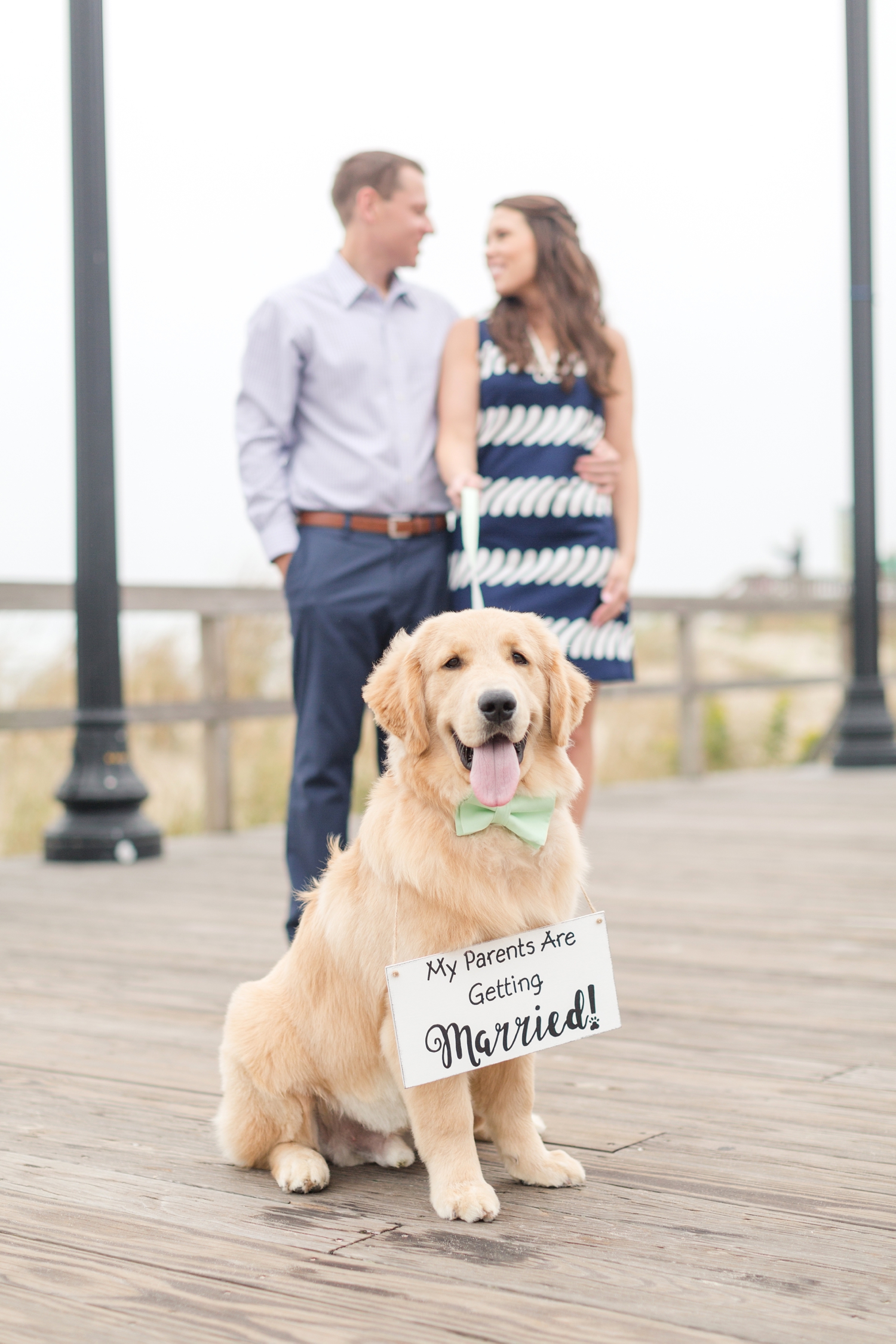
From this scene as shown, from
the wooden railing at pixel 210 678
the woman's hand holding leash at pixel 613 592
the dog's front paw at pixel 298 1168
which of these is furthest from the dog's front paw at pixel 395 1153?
the wooden railing at pixel 210 678

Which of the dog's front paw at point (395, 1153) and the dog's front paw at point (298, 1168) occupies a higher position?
the dog's front paw at point (298, 1168)

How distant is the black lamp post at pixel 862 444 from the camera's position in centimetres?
810

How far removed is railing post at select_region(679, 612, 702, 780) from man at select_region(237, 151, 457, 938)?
537 centimetres

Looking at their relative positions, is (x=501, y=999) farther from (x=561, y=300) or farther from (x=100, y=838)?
(x=100, y=838)

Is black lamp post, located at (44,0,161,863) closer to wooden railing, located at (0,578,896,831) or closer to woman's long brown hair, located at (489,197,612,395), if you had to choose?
wooden railing, located at (0,578,896,831)

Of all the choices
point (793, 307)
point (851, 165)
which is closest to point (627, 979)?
point (851, 165)

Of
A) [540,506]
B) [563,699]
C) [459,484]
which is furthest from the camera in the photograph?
[540,506]

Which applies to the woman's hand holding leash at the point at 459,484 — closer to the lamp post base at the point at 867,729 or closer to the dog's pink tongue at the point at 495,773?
the dog's pink tongue at the point at 495,773

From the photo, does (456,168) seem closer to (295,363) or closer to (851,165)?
(851,165)

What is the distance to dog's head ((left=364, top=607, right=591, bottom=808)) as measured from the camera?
182 centimetres

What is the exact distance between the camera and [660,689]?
812cm

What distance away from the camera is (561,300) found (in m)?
2.93

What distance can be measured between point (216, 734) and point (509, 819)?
456 cm

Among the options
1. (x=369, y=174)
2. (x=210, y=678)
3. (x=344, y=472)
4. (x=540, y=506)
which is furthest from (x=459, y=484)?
(x=210, y=678)
